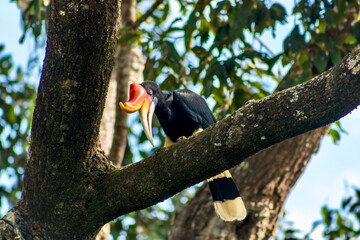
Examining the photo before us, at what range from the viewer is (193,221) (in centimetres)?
439

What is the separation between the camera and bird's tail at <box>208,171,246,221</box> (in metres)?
3.56

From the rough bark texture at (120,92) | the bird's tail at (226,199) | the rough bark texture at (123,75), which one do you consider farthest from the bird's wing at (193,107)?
the rough bark texture at (123,75)

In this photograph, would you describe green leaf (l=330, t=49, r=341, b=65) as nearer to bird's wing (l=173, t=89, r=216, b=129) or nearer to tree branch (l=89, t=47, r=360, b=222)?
bird's wing (l=173, t=89, r=216, b=129)

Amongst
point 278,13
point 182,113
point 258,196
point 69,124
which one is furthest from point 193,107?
point 69,124

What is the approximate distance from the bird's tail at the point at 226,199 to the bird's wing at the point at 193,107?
0.48 metres

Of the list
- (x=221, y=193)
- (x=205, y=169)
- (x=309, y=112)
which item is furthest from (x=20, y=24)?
(x=309, y=112)

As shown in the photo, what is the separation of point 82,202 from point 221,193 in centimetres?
111

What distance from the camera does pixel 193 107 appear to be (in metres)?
3.88

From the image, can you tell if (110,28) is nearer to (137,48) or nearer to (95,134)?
(95,134)

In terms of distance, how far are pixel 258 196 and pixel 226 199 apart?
0.84 metres

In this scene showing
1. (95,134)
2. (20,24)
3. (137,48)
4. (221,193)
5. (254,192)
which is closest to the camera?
(95,134)

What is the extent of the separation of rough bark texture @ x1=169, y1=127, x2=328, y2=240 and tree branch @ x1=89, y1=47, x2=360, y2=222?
5.05ft

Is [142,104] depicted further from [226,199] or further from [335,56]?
[335,56]

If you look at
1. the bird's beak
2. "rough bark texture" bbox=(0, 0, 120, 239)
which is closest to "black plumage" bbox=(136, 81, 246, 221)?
the bird's beak
